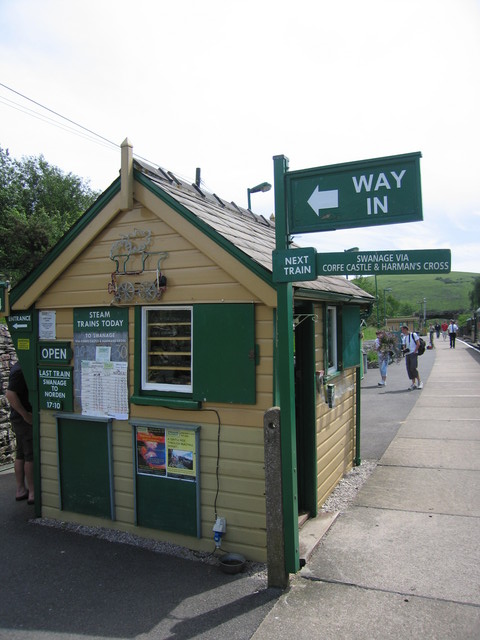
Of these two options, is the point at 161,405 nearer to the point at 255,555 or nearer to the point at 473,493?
the point at 255,555

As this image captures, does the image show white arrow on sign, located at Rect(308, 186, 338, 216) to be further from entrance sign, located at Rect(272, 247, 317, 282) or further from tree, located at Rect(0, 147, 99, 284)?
tree, located at Rect(0, 147, 99, 284)

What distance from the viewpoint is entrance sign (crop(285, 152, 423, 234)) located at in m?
3.77

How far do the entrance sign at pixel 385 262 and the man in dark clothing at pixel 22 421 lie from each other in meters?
3.99

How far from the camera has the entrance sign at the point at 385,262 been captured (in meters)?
3.65

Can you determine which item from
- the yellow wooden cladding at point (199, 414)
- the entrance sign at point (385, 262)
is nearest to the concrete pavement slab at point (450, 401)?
the yellow wooden cladding at point (199, 414)

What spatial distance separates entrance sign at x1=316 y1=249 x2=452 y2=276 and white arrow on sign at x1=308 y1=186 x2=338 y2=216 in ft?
1.32

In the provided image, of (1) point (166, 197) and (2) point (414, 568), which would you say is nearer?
(2) point (414, 568)

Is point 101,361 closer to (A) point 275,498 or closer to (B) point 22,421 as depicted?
(B) point 22,421

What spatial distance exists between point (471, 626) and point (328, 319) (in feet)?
11.6

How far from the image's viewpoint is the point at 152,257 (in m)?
4.99

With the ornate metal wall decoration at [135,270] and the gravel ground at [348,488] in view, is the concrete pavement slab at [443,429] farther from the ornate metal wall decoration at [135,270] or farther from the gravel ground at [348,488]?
the ornate metal wall decoration at [135,270]

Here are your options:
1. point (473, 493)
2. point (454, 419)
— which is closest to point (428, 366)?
point (454, 419)

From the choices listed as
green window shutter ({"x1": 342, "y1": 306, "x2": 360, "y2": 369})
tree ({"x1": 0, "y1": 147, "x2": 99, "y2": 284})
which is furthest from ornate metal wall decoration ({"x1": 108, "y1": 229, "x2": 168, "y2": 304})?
tree ({"x1": 0, "y1": 147, "x2": 99, "y2": 284})

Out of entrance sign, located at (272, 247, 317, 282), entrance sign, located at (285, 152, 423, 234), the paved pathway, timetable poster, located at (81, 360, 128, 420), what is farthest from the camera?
timetable poster, located at (81, 360, 128, 420)
